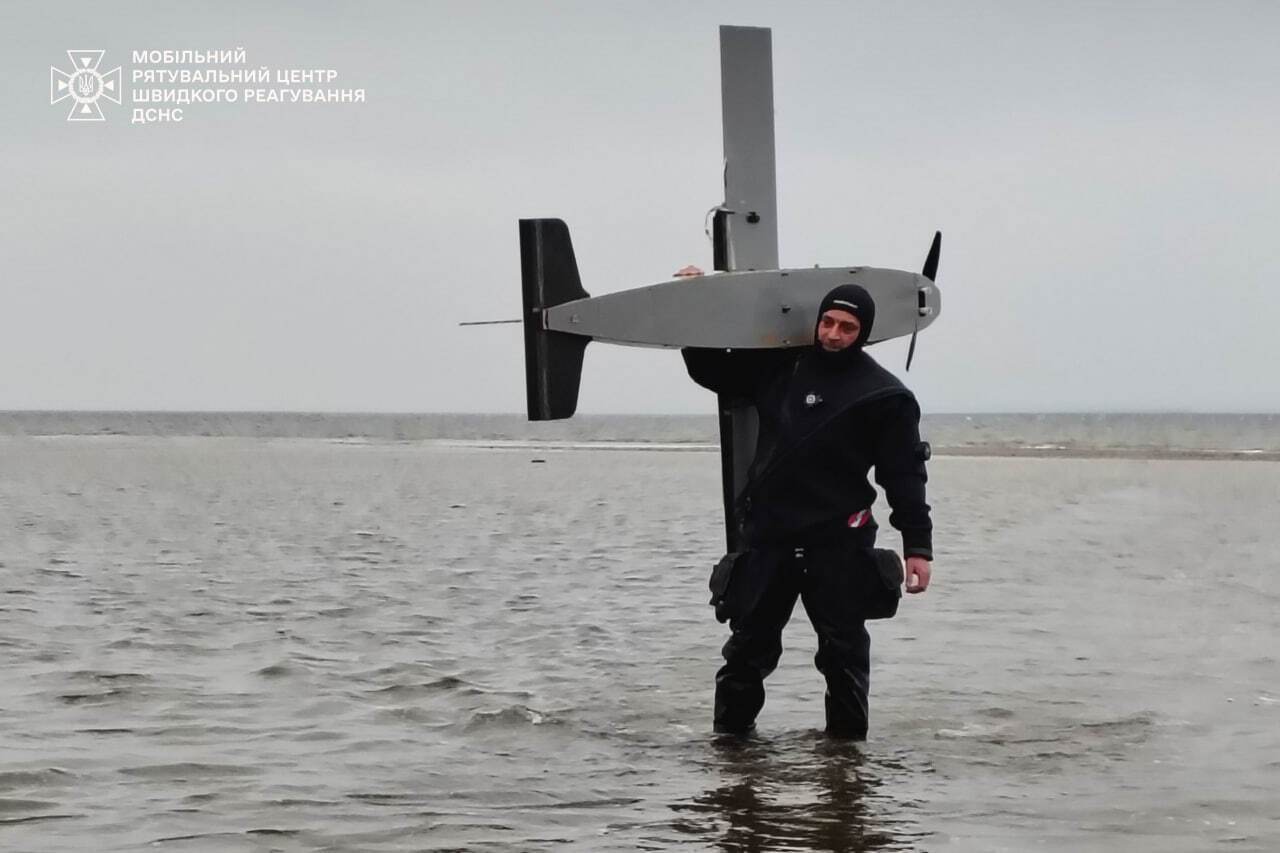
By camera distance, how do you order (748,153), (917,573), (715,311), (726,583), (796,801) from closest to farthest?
1. (796,801)
2. (917,573)
3. (726,583)
4. (715,311)
5. (748,153)

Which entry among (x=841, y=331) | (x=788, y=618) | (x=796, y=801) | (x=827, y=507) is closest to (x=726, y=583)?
(x=788, y=618)

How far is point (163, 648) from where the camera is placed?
805 centimetres

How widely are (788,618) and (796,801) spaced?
1087 mm

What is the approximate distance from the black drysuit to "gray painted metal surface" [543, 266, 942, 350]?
31 centimetres

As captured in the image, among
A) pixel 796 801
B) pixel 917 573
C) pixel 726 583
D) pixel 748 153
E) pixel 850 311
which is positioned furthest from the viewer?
pixel 748 153

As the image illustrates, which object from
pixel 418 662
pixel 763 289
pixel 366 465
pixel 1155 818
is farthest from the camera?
pixel 366 465

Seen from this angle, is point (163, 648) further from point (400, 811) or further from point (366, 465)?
point (366, 465)

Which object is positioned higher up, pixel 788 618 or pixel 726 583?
pixel 726 583

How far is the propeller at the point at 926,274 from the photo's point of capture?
6809mm

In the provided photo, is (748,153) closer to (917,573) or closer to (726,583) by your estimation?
(726,583)

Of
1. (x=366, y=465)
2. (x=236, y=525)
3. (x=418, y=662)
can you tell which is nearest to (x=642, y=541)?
(x=236, y=525)

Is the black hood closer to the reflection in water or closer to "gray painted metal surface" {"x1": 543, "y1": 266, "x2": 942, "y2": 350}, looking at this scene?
"gray painted metal surface" {"x1": 543, "y1": 266, "x2": 942, "y2": 350}

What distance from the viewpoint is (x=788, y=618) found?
19.7 feet

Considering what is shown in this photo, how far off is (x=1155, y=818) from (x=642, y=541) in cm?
1039
